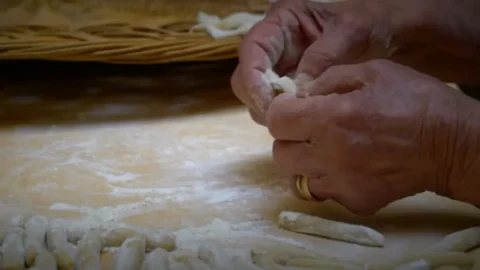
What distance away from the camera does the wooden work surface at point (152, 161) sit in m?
0.73

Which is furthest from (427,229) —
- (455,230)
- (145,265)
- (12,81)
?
(12,81)

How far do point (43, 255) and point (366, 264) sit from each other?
1.04 ft

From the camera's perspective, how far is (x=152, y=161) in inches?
36.2

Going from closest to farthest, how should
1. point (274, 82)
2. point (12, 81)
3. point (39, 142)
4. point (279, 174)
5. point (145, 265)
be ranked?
1. point (145, 265)
2. point (274, 82)
3. point (279, 174)
4. point (39, 142)
5. point (12, 81)

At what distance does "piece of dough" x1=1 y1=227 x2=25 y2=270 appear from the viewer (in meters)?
0.60

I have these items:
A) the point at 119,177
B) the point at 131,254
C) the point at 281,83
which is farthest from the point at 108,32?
the point at 131,254

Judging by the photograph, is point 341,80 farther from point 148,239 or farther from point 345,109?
point 148,239

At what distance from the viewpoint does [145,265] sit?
0.62 m

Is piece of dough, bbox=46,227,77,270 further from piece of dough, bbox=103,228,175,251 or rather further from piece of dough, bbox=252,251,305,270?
piece of dough, bbox=252,251,305,270

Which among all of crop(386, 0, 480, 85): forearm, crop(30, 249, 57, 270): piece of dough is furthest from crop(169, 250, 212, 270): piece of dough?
crop(386, 0, 480, 85): forearm

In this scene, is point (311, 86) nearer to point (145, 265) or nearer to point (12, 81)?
point (145, 265)

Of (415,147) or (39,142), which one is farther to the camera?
(39,142)

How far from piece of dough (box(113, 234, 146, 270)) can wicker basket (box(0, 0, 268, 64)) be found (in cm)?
47

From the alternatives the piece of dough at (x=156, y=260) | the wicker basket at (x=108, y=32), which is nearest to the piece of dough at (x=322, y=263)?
the piece of dough at (x=156, y=260)
